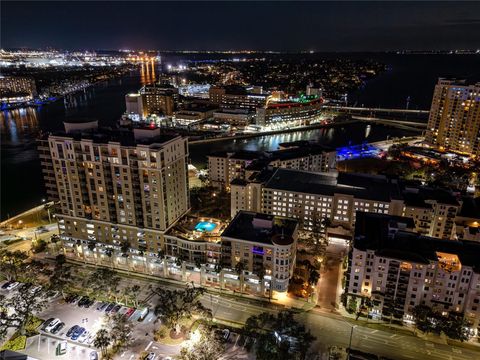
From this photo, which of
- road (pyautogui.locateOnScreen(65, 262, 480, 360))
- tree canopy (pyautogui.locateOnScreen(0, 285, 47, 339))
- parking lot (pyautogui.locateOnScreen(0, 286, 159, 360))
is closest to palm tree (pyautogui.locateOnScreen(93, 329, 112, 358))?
parking lot (pyautogui.locateOnScreen(0, 286, 159, 360))

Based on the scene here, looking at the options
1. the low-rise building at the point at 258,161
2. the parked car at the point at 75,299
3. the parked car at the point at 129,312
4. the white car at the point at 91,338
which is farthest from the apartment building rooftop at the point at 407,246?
the parked car at the point at 75,299

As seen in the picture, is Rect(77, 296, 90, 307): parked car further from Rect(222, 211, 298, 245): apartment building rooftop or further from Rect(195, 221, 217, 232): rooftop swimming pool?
Rect(222, 211, 298, 245): apartment building rooftop

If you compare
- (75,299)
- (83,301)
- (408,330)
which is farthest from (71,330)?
(408,330)

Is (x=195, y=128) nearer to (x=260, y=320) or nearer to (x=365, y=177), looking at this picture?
(x=365, y=177)

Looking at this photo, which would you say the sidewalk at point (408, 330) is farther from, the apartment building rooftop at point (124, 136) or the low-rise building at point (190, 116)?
the low-rise building at point (190, 116)

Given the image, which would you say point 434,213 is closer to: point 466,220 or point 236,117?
point 466,220

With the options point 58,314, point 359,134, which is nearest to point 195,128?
point 359,134
